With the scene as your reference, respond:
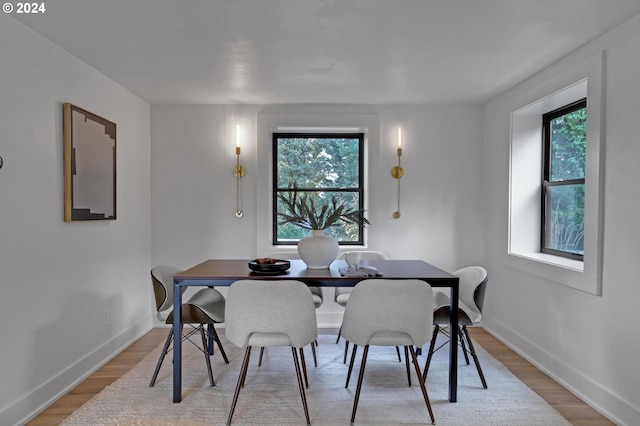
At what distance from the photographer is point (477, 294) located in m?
2.67

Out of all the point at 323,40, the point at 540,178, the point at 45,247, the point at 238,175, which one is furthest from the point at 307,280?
the point at 540,178

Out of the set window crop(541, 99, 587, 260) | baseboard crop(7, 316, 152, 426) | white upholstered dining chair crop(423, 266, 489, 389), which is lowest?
baseboard crop(7, 316, 152, 426)

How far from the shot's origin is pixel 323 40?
245cm

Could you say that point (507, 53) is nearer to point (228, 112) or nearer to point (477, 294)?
point (477, 294)

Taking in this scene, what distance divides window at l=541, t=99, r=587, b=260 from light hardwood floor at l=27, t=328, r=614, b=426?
94 cm

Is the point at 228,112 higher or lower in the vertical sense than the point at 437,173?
higher

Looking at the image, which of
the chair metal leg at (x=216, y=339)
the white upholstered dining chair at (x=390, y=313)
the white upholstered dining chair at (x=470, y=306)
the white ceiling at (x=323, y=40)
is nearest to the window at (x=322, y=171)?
the white ceiling at (x=323, y=40)

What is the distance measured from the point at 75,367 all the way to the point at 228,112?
2.60 m

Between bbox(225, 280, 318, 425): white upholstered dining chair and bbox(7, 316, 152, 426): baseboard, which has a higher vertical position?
bbox(225, 280, 318, 425): white upholstered dining chair

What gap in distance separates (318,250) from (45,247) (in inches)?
67.0

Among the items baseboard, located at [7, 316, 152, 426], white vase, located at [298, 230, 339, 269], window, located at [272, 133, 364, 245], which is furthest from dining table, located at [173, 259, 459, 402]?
window, located at [272, 133, 364, 245]

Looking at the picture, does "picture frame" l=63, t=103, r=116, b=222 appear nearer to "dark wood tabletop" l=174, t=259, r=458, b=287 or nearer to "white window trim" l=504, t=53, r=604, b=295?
"dark wood tabletop" l=174, t=259, r=458, b=287

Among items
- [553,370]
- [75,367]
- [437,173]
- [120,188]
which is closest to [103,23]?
[120,188]

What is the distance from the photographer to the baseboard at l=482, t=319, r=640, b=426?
2201 mm
